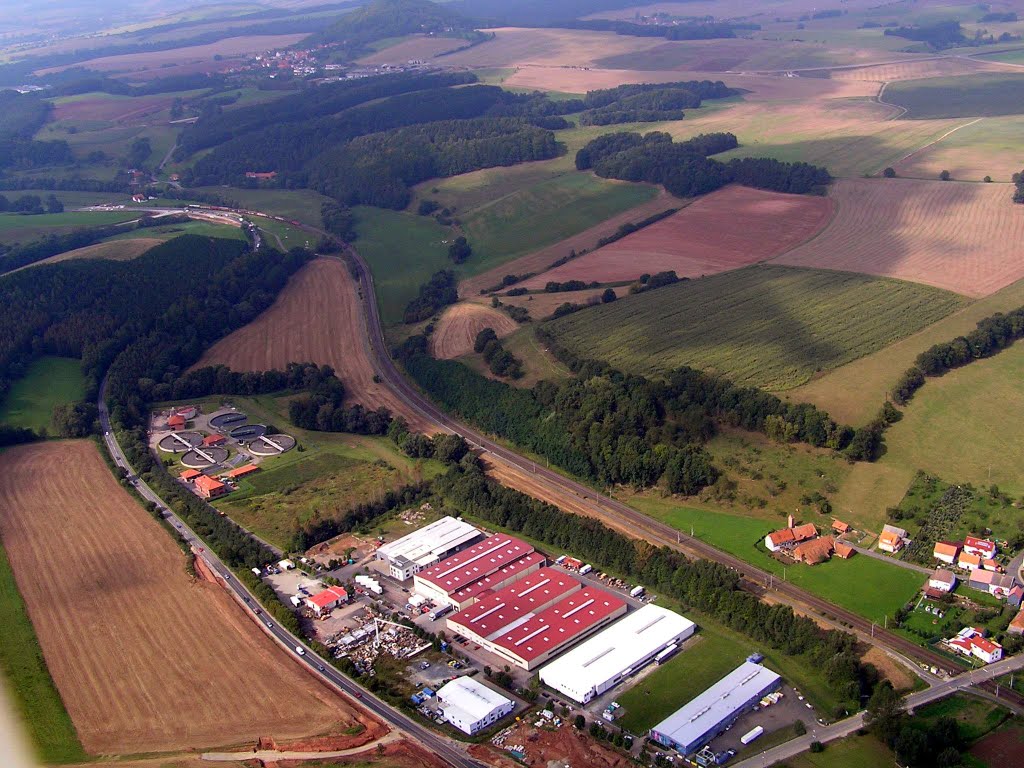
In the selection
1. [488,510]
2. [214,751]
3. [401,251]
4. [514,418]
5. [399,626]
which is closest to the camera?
[214,751]

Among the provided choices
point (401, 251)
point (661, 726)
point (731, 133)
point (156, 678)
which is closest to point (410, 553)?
point (156, 678)

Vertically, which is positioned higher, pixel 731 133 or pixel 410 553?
pixel 731 133

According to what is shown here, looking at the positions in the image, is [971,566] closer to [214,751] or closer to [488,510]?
[488,510]

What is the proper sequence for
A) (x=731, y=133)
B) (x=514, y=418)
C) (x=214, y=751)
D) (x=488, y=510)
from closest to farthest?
1. (x=214, y=751)
2. (x=488, y=510)
3. (x=514, y=418)
4. (x=731, y=133)

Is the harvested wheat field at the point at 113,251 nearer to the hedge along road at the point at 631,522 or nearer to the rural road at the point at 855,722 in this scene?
the hedge along road at the point at 631,522

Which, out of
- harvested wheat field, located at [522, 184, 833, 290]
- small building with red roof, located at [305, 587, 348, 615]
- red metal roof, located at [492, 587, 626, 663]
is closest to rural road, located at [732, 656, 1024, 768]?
red metal roof, located at [492, 587, 626, 663]

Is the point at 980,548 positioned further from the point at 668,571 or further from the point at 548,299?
the point at 548,299

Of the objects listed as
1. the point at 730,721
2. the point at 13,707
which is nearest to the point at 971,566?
the point at 730,721

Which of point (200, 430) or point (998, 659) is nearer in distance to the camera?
point (998, 659)

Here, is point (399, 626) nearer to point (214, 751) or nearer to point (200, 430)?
point (214, 751)
